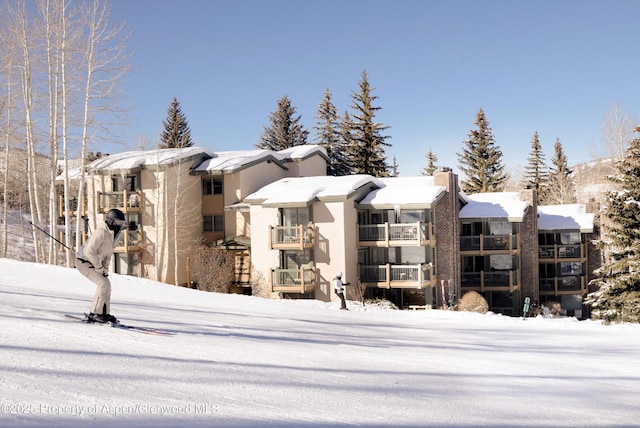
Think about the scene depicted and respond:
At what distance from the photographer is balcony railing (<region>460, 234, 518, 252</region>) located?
39.3 meters

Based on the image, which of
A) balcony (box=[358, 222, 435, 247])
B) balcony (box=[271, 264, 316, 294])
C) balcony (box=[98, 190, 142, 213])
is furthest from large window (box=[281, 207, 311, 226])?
balcony (box=[98, 190, 142, 213])

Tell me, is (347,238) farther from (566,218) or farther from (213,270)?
(566,218)

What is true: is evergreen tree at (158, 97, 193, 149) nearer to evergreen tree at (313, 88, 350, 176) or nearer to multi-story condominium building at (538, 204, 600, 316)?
evergreen tree at (313, 88, 350, 176)

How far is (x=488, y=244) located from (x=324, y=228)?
44.9ft

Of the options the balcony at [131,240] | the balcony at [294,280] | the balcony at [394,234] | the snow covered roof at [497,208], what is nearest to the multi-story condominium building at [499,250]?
the snow covered roof at [497,208]

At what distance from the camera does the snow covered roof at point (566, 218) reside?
43906 millimetres

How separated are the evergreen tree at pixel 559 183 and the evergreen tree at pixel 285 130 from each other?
1095 inches

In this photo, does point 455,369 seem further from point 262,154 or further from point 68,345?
point 262,154

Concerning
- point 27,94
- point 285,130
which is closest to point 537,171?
point 285,130

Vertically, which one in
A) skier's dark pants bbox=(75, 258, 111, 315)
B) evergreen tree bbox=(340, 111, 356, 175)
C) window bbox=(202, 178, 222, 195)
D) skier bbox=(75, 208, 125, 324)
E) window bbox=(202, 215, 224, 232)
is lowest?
skier's dark pants bbox=(75, 258, 111, 315)

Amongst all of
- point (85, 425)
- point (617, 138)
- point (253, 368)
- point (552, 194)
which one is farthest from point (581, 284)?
point (85, 425)

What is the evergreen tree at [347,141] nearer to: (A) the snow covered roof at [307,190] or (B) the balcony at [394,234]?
(A) the snow covered roof at [307,190]

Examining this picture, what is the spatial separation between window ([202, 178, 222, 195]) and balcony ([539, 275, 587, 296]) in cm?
2538

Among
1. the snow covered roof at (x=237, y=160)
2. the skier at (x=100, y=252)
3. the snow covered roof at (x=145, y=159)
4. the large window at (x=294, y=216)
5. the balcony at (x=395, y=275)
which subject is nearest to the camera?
the skier at (x=100, y=252)
